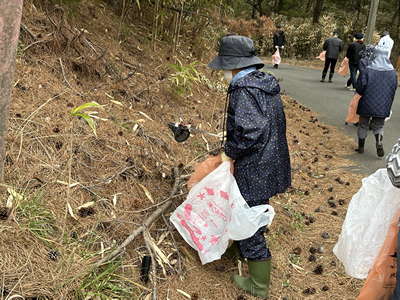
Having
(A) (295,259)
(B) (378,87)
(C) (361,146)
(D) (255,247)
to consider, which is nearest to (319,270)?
(A) (295,259)

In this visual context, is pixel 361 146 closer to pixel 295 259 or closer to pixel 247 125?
pixel 295 259

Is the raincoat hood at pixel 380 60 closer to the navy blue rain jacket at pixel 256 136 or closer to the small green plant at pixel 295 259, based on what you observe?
the small green plant at pixel 295 259

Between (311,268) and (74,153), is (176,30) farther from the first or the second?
(311,268)

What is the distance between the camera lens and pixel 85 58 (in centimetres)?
480

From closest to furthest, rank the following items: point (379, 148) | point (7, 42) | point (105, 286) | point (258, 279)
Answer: point (7, 42) < point (105, 286) < point (258, 279) < point (379, 148)

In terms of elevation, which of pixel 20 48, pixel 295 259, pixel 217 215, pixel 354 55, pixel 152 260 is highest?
pixel 20 48

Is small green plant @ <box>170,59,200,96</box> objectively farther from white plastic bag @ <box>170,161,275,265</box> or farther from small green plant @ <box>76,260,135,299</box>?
small green plant @ <box>76,260,135,299</box>

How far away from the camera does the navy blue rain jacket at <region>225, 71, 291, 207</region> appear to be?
8.69ft

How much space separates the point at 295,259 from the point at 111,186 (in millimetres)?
1834

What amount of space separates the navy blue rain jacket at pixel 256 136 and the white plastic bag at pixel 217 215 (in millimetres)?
82

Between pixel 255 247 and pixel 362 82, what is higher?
pixel 362 82

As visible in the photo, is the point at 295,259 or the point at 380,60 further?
the point at 380,60

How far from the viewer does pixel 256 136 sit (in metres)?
2.62

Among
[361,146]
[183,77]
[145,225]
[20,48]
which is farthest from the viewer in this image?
[361,146]
